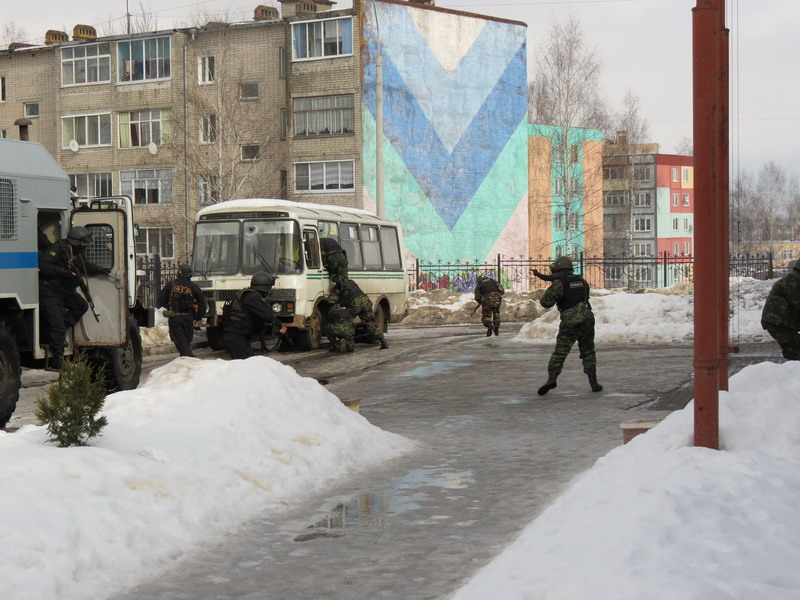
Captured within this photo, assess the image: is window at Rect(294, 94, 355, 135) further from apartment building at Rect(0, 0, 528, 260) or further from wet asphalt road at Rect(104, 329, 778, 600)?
wet asphalt road at Rect(104, 329, 778, 600)

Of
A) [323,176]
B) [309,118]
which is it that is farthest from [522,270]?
[309,118]

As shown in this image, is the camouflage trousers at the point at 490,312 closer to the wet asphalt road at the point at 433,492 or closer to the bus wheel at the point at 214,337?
the bus wheel at the point at 214,337

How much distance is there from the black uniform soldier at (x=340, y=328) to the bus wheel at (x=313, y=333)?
0.36 meters

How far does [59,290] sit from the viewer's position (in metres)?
13.7

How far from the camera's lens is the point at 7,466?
6.80 metres

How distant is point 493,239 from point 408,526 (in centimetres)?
4478

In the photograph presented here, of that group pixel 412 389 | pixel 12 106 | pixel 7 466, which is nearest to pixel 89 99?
pixel 12 106

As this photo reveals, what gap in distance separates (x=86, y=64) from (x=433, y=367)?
129ft

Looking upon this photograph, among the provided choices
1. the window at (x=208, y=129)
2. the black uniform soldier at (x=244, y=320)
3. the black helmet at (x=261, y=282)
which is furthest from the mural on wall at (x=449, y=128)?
the black uniform soldier at (x=244, y=320)

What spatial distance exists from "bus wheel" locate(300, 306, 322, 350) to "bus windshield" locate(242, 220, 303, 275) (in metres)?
1.11

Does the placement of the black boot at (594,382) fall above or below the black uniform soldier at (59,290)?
below

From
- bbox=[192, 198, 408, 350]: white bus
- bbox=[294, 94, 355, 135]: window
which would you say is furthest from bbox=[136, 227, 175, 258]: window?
bbox=[192, 198, 408, 350]: white bus

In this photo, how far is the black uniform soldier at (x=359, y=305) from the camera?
23.6m

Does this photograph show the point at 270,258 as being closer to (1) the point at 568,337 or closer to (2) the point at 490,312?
Answer: (2) the point at 490,312
